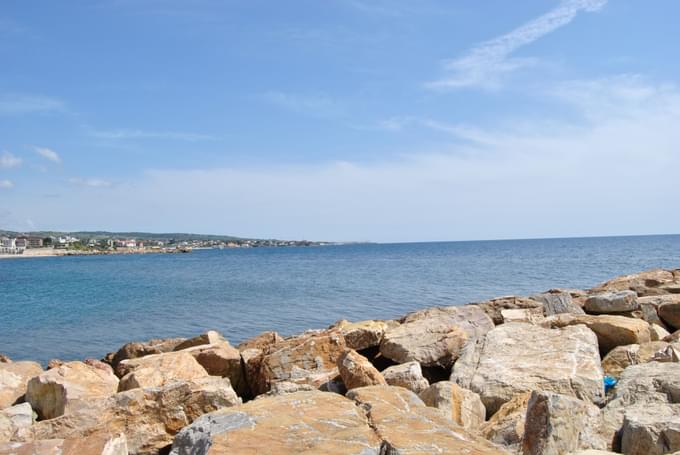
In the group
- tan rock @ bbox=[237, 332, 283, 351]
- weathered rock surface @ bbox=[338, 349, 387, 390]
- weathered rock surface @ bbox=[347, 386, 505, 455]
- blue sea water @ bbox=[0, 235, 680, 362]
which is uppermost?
weathered rock surface @ bbox=[347, 386, 505, 455]

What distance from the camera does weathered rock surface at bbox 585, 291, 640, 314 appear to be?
1148cm

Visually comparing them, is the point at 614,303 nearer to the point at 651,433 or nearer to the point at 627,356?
the point at 627,356

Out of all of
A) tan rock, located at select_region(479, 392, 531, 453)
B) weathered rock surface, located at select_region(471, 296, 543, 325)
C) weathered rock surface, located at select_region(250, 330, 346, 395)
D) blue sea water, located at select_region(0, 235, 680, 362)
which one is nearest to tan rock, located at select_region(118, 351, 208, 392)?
weathered rock surface, located at select_region(250, 330, 346, 395)

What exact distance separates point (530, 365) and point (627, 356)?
5.83 feet

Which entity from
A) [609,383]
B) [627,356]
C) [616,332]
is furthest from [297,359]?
[616,332]

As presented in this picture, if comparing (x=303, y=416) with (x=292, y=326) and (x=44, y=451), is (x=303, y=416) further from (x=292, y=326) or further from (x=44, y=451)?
(x=292, y=326)

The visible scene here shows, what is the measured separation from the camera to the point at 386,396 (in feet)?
16.7

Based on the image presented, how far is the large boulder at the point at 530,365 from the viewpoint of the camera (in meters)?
6.68

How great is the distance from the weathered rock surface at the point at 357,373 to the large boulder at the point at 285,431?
4.98 ft

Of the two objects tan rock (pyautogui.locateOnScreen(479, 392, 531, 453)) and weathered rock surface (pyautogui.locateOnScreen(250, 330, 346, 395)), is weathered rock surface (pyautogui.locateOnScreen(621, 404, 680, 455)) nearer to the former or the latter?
tan rock (pyautogui.locateOnScreen(479, 392, 531, 453))

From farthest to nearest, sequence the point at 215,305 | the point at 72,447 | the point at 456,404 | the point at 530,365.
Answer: the point at 215,305
the point at 530,365
the point at 456,404
the point at 72,447

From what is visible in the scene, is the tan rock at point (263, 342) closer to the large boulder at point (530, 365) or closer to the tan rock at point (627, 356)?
the large boulder at point (530, 365)

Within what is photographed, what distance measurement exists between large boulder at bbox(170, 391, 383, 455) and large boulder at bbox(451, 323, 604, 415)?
271 centimetres

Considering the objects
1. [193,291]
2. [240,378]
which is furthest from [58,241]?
[240,378]
